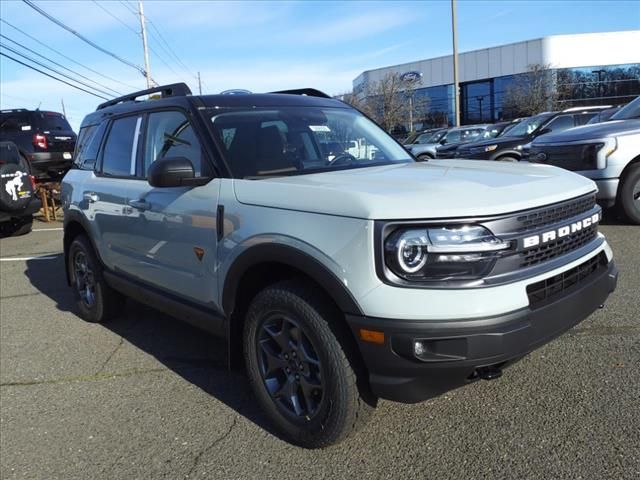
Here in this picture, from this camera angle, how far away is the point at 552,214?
2676mm

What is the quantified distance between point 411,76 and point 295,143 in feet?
175

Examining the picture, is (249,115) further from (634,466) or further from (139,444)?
Answer: (634,466)

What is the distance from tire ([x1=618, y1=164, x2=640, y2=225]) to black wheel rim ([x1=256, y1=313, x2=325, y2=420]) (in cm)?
617

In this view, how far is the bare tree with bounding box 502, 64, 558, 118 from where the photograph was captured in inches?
1702

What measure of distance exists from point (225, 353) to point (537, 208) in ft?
8.89

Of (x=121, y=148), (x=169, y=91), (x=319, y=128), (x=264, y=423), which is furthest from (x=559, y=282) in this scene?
(x=121, y=148)

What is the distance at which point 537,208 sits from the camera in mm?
2578

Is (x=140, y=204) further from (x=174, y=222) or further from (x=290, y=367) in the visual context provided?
(x=290, y=367)

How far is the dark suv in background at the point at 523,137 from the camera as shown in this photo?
11867 millimetres

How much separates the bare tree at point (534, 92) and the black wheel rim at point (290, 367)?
4381cm

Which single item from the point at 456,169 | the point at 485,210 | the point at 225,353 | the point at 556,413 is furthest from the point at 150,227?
the point at 556,413

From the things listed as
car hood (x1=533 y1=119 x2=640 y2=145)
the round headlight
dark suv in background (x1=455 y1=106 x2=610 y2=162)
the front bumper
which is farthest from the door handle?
dark suv in background (x1=455 y1=106 x2=610 y2=162)

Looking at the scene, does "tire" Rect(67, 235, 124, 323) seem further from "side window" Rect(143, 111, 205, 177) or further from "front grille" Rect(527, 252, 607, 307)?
"front grille" Rect(527, 252, 607, 307)

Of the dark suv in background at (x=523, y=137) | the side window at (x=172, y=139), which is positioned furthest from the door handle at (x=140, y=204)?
the dark suv in background at (x=523, y=137)
